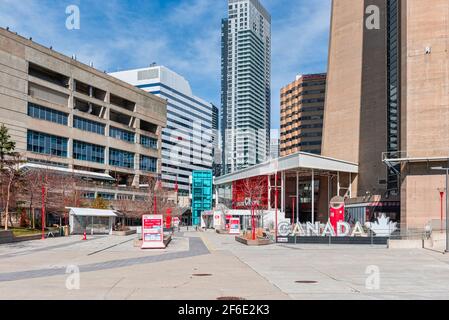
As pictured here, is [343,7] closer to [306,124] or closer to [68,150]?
[68,150]

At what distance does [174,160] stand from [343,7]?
4715 inches

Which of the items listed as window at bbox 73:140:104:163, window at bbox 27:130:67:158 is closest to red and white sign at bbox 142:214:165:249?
window at bbox 27:130:67:158

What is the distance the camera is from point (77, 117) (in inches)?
3836

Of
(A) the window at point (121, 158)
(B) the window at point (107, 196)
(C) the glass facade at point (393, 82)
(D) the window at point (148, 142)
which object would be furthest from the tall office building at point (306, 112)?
(C) the glass facade at point (393, 82)

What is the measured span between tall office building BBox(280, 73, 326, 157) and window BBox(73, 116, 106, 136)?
74146mm

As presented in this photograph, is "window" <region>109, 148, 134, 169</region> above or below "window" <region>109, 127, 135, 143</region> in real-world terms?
below

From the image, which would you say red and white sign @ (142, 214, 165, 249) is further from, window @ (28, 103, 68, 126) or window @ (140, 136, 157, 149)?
window @ (140, 136, 157, 149)

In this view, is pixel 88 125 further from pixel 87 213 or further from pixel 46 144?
pixel 87 213

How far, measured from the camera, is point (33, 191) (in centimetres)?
6091

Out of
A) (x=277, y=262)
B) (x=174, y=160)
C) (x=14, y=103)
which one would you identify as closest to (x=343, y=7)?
(x=14, y=103)

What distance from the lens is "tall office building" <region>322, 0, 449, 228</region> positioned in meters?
56.2

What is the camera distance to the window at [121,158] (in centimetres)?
10800

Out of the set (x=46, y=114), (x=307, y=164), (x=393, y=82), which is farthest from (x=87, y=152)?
(x=393, y=82)

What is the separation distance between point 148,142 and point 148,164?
4964 millimetres
